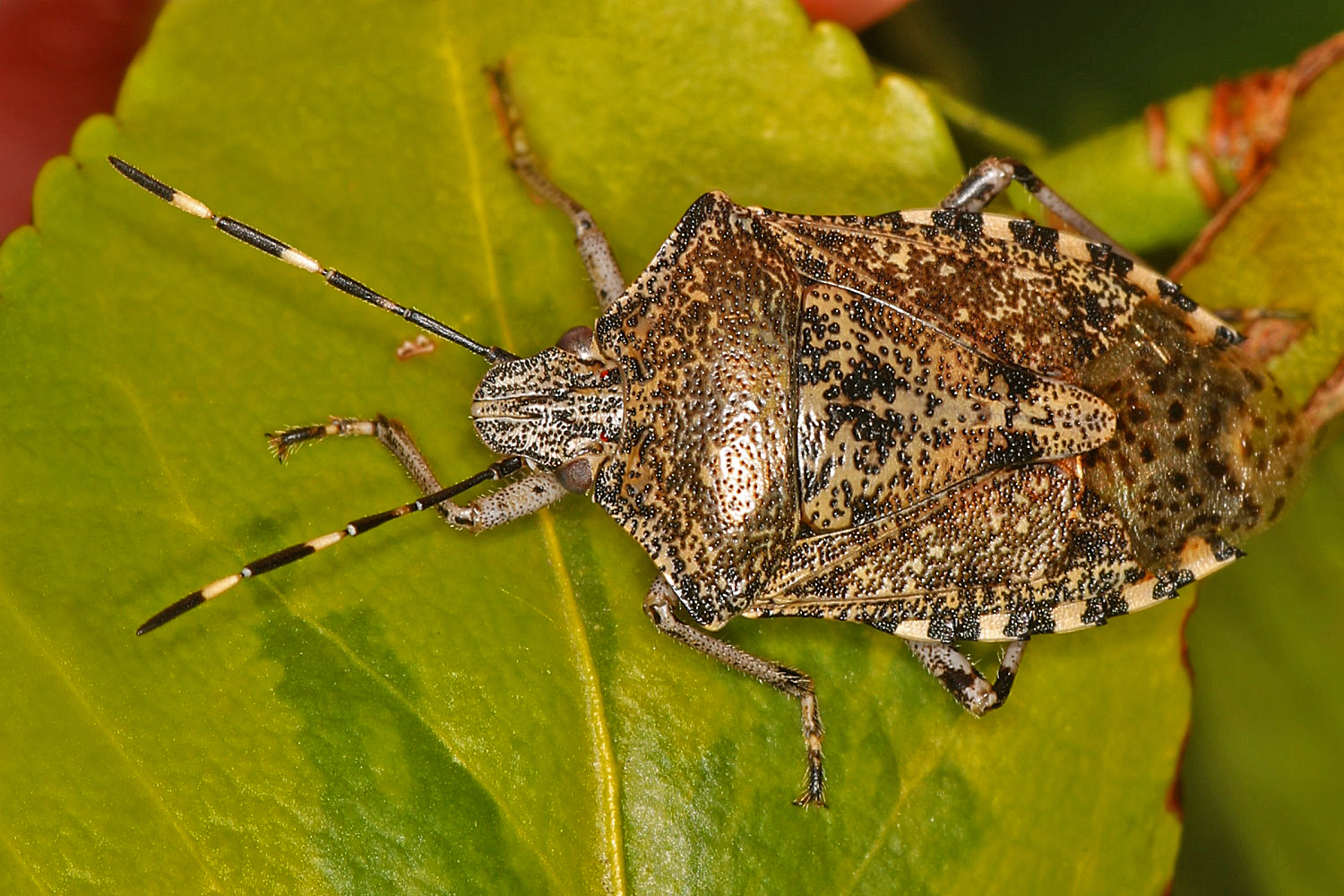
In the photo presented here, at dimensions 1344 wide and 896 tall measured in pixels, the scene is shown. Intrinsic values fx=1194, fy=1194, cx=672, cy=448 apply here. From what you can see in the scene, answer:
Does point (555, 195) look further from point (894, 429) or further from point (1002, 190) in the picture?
point (1002, 190)

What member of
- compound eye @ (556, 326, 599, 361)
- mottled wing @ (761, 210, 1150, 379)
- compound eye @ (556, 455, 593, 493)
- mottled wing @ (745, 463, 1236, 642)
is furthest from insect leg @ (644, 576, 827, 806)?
mottled wing @ (761, 210, 1150, 379)

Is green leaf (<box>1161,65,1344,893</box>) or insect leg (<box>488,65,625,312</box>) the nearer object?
insect leg (<box>488,65,625,312</box>)

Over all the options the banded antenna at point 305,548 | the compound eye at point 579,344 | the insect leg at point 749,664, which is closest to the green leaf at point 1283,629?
the insect leg at point 749,664

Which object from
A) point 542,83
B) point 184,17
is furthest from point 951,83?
point 184,17

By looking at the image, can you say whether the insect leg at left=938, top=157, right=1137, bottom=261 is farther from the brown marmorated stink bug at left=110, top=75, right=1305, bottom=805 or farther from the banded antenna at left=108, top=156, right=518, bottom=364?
the banded antenna at left=108, top=156, right=518, bottom=364

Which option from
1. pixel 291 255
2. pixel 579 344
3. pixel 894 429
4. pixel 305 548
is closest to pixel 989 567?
pixel 894 429

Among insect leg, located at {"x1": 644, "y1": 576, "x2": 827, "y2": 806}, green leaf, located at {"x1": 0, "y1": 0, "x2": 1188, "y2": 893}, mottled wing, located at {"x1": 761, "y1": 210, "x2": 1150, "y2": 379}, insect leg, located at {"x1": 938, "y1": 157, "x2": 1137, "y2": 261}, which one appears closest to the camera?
green leaf, located at {"x1": 0, "y1": 0, "x2": 1188, "y2": 893}

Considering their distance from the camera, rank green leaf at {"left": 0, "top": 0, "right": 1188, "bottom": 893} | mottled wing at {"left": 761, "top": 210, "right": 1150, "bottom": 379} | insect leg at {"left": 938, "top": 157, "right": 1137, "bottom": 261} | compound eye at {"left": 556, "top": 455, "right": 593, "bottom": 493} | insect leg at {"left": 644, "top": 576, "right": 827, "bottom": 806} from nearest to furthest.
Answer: green leaf at {"left": 0, "top": 0, "right": 1188, "bottom": 893} < insect leg at {"left": 644, "top": 576, "right": 827, "bottom": 806} < compound eye at {"left": 556, "top": 455, "right": 593, "bottom": 493} < mottled wing at {"left": 761, "top": 210, "right": 1150, "bottom": 379} < insect leg at {"left": 938, "top": 157, "right": 1137, "bottom": 261}
